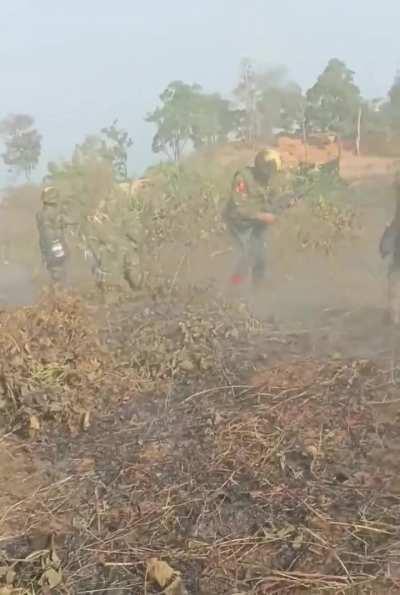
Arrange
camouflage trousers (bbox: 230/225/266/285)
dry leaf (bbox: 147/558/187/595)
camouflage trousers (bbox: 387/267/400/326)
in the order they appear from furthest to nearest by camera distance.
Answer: camouflage trousers (bbox: 230/225/266/285)
camouflage trousers (bbox: 387/267/400/326)
dry leaf (bbox: 147/558/187/595)

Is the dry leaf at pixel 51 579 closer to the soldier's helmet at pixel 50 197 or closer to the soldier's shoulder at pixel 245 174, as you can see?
the soldier's shoulder at pixel 245 174

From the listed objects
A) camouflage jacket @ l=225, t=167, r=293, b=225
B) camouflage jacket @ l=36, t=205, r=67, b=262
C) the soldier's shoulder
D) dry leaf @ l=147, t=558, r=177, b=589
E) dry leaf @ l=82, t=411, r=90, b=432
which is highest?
the soldier's shoulder

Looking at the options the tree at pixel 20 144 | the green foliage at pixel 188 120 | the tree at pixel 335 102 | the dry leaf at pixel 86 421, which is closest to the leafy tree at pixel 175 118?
the green foliage at pixel 188 120

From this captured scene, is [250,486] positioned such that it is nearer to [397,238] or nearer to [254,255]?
[397,238]

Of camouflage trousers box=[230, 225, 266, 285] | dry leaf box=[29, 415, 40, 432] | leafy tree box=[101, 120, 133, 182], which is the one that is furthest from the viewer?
leafy tree box=[101, 120, 133, 182]

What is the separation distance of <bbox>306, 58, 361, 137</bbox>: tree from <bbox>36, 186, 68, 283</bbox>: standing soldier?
8.20 metres

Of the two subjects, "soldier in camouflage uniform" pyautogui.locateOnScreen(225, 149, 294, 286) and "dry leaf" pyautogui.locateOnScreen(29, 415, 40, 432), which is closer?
"dry leaf" pyautogui.locateOnScreen(29, 415, 40, 432)

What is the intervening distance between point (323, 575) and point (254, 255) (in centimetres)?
542

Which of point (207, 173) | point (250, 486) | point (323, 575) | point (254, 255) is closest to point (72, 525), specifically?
point (250, 486)

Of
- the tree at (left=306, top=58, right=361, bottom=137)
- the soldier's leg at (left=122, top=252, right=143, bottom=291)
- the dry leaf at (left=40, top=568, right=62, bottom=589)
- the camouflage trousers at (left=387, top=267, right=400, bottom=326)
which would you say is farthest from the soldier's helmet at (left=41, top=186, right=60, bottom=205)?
the tree at (left=306, top=58, right=361, bottom=137)

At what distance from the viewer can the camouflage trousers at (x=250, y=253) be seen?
7.91 metres

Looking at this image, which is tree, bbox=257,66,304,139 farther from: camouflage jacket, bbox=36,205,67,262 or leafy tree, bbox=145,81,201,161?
camouflage jacket, bbox=36,205,67,262

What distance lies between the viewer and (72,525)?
323 cm

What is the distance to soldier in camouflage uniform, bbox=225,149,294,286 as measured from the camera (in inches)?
302
